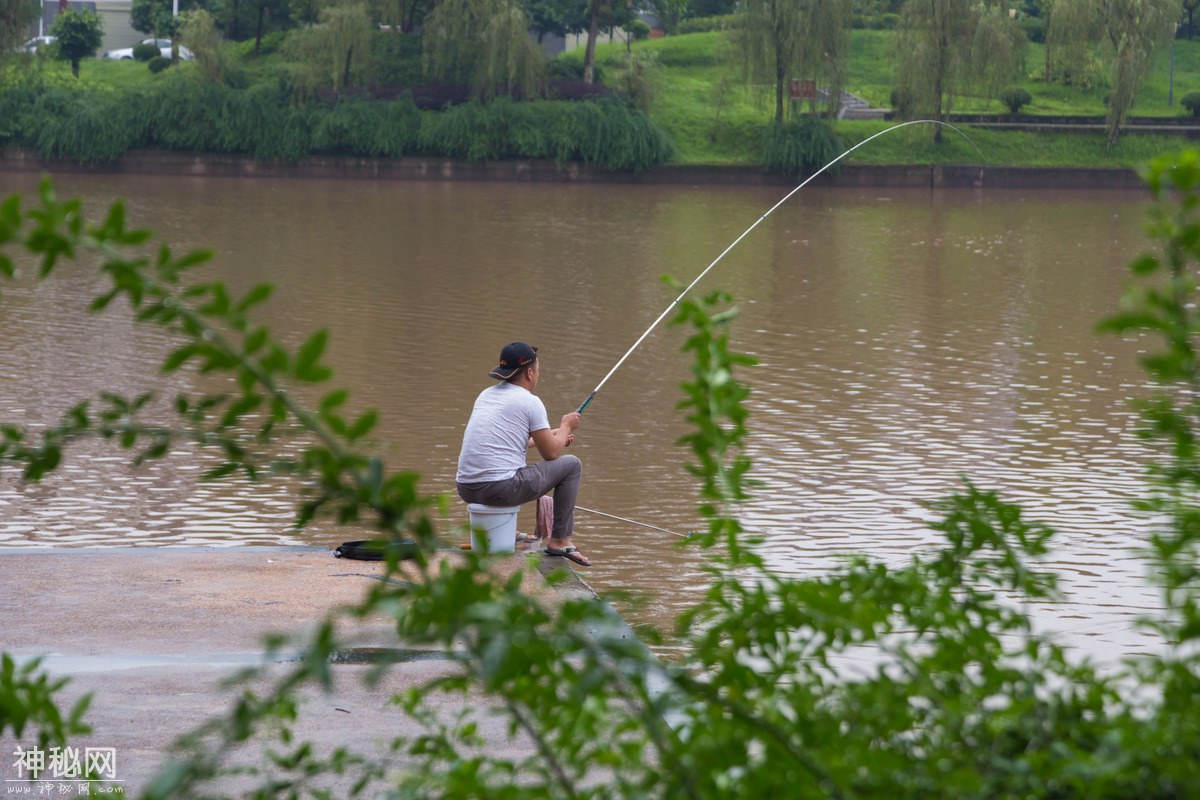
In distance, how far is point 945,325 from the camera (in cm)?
1677

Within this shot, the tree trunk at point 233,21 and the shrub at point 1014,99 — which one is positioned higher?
the tree trunk at point 233,21

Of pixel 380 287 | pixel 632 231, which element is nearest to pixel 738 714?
pixel 380 287

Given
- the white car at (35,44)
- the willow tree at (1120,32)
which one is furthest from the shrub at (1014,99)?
the white car at (35,44)

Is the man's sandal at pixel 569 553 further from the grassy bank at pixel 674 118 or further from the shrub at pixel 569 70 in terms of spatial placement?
the shrub at pixel 569 70

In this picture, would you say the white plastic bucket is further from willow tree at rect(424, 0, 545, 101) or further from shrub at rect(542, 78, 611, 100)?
shrub at rect(542, 78, 611, 100)

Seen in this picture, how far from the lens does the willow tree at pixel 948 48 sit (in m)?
38.0

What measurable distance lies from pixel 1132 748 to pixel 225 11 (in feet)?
176

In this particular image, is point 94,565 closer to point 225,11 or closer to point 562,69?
point 562,69

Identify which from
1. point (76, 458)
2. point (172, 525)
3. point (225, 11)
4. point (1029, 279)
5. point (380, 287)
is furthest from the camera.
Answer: point (225, 11)

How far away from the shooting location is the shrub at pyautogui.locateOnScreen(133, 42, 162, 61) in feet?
159

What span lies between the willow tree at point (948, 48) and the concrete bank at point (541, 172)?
2171mm

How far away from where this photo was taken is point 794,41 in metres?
37.5

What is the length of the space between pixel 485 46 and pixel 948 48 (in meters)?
11.6

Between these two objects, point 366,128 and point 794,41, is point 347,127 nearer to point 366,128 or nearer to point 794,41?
point 366,128
